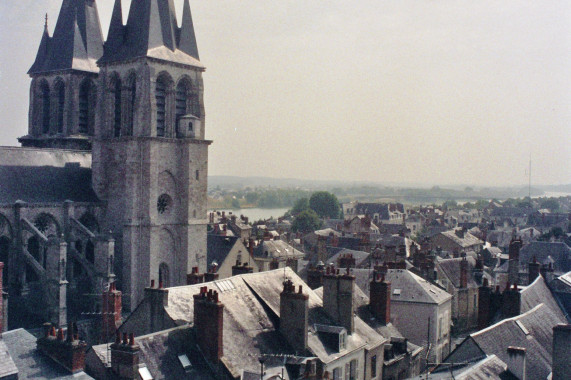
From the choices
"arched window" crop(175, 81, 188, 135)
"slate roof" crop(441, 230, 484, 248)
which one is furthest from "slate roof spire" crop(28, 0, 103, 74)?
"slate roof" crop(441, 230, 484, 248)

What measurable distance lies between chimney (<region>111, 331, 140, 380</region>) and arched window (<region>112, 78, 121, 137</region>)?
84.8 feet

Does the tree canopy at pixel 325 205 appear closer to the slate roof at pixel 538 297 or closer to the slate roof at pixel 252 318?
the slate roof at pixel 538 297

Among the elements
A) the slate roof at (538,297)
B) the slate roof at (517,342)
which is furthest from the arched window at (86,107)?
the slate roof at (517,342)

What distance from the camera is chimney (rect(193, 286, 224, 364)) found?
19.7m

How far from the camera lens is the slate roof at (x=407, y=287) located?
33906 millimetres

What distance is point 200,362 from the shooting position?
19.6 metres

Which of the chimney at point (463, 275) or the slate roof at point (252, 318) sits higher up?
the slate roof at point (252, 318)

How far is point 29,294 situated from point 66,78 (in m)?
15.7

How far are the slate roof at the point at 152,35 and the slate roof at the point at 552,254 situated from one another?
2682 cm

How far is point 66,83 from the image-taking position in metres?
45.3

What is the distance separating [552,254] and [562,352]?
3168 cm

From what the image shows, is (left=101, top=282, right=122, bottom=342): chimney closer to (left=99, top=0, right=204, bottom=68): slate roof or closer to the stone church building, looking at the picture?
the stone church building

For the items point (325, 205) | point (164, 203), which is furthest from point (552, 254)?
point (325, 205)

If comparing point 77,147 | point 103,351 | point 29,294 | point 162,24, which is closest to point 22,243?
point 29,294
